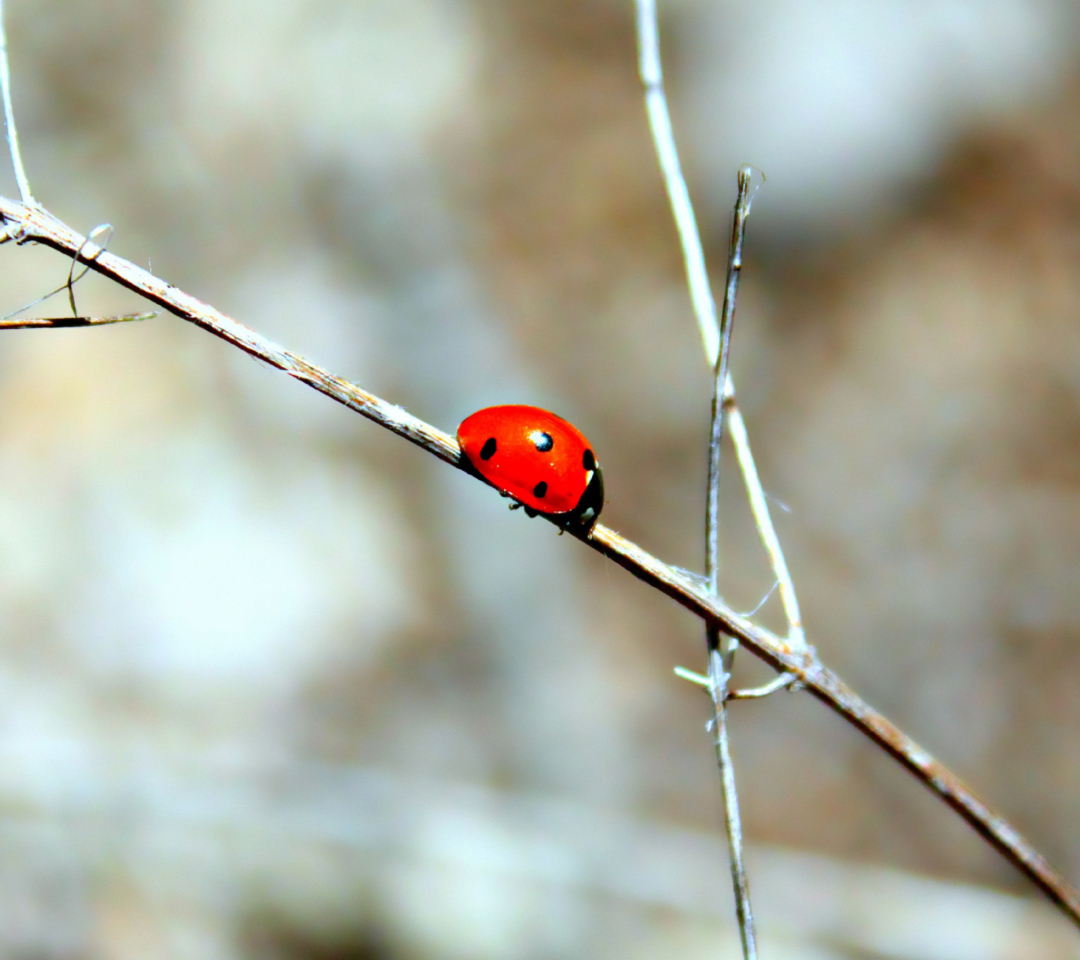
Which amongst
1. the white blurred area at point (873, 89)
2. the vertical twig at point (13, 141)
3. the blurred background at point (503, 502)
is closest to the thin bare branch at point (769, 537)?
the vertical twig at point (13, 141)

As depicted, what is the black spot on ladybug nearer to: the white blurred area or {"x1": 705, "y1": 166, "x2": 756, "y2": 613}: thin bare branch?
{"x1": 705, "y1": 166, "x2": 756, "y2": 613}: thin bare branch

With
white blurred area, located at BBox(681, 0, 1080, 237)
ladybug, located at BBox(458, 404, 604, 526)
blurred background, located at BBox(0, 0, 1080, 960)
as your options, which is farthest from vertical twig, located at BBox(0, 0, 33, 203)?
white blurred area, located at BBox(681, 0, 1080, 237)

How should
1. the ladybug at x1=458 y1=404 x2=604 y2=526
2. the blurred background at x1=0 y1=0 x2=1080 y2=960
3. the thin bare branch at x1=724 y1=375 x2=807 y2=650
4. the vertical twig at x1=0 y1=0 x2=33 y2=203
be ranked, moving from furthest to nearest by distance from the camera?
the blurred background at x1=0 y1=0 x2=1080 y2=960 < the ladybug at x1=458 y1=404 x2=604 y2=526 < the thin bare branch at x1=724 y1=375 x2=807 y2=650 < the vertical twig at x1=0 y1=0 x2=33 y2=203

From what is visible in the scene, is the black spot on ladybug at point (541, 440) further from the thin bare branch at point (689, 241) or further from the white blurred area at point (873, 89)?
the white blurred area at point (873, 89)

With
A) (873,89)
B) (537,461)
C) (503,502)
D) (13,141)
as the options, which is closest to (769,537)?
(537,461)

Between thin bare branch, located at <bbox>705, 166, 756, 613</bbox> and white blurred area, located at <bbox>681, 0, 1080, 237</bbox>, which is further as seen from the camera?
white blurred area, located at <bbox>681, 0, 1080, 237</bbox>

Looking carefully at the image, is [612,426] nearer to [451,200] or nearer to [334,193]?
[451,200]

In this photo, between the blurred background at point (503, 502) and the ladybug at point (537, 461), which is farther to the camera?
the blurred background at point (503, 502)
